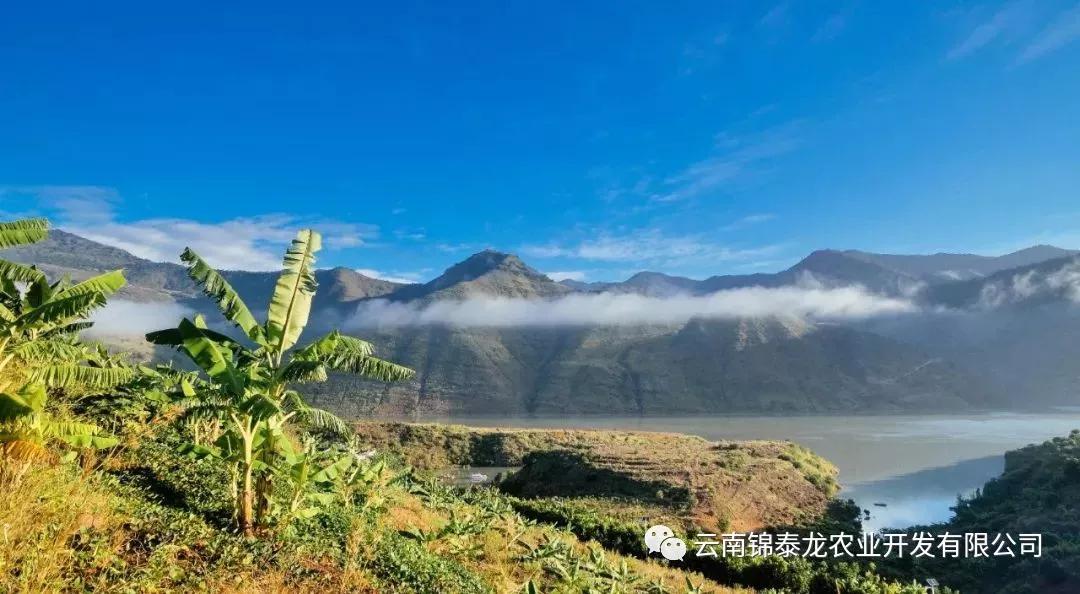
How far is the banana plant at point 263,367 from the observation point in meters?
6.37

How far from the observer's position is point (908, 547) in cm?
1794

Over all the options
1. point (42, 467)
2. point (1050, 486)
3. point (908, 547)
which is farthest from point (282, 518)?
point (1050, 486)

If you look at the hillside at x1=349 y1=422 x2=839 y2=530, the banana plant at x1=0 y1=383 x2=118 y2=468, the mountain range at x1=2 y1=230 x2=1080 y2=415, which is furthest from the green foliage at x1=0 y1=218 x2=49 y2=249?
the mountain range at x1=2 y1=230 x2=1080 y2=415

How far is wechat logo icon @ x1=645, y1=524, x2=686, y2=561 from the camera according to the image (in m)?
14.2

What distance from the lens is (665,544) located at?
1464 centimetres

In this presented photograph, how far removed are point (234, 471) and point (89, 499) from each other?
139 cm

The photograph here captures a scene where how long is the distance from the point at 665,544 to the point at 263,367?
37.5 ft

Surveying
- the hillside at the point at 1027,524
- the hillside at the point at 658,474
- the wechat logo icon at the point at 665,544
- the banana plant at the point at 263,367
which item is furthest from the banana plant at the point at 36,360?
the hillside at the point at 658,474

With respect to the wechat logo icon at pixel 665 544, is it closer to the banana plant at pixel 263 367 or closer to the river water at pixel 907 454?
the banana plant at pixel 263 367

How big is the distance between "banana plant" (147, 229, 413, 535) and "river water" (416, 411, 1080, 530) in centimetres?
2665

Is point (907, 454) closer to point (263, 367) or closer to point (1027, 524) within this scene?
point (1027, 524)

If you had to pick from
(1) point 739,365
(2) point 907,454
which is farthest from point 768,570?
(1) point 739,365

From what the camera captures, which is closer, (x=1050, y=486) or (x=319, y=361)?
(x=319, y=361)

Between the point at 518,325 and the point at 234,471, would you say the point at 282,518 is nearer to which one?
the point at 234,471
